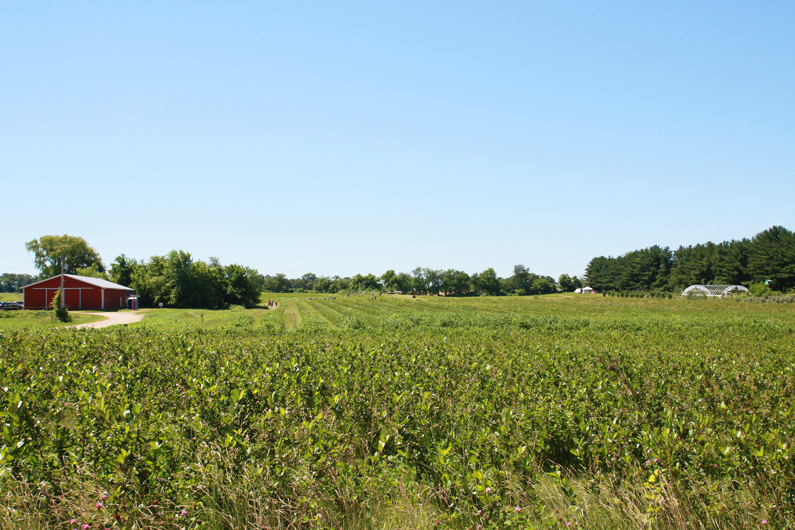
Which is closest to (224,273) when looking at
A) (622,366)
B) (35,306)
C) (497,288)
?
(35,306)

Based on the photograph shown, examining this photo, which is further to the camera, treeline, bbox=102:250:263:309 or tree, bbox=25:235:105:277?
tree, bbox=25:235:105:277

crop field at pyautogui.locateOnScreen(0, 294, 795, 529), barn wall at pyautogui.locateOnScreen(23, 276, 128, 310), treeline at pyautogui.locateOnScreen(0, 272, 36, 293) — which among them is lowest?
crop field at pyautogui.locateOnScreen(0, 294, 795, 529)

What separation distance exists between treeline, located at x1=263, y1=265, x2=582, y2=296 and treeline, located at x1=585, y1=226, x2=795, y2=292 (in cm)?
1977

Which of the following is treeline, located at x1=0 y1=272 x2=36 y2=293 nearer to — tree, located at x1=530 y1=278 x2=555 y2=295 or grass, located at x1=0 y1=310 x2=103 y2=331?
grass, located at x1=0 y1=310 x2=103 y2=331

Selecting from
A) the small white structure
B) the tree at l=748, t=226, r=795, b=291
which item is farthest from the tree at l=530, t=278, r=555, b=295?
the tree at l=748, t=226, r=795, b=291

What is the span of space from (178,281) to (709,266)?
115 meters

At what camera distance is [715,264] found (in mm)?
95625

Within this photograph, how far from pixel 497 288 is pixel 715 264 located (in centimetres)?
6801

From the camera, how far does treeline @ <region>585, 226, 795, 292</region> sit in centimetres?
7816

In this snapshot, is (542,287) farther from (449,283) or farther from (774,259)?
(774,259)

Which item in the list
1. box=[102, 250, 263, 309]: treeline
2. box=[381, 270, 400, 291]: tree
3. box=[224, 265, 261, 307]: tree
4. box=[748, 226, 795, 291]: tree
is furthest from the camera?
box=[381, 270, 400, 291]: tree

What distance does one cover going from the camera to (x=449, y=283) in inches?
6014

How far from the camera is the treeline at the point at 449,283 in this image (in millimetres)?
149875

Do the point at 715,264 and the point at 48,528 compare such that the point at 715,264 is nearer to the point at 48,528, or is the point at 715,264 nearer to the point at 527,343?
the point at 527,343
